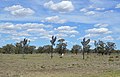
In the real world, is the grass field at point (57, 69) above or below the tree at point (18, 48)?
below

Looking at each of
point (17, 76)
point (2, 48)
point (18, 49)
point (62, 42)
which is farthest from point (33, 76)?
point (2, 48)

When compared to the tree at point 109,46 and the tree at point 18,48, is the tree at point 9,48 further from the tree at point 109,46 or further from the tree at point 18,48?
the tree at point 109,46

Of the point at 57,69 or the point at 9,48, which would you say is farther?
the point at 9,48

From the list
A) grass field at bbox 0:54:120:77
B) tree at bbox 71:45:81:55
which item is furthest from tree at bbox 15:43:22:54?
grass field at bbox 0:54:120:77

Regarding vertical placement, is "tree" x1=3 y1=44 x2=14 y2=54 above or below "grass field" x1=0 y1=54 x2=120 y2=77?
above

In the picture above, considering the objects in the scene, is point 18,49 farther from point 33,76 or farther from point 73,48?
point 33,76

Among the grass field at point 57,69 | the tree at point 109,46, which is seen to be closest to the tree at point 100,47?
the tree at point 109,46

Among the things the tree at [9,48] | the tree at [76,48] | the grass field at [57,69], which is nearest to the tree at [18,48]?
the tree at [9,48]

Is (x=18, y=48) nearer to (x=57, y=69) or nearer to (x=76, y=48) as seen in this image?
(x=76, y=48)

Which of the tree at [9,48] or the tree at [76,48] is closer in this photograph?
the tree at [76,48]

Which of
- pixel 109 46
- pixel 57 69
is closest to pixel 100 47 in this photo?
pixel 109 46

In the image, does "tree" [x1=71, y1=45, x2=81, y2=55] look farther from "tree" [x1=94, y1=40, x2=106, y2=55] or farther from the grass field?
the grass field

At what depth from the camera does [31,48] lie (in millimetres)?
194875

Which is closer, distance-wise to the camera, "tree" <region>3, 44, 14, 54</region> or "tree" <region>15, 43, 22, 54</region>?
"tree" <region>15, 43, 22, 54</region>
